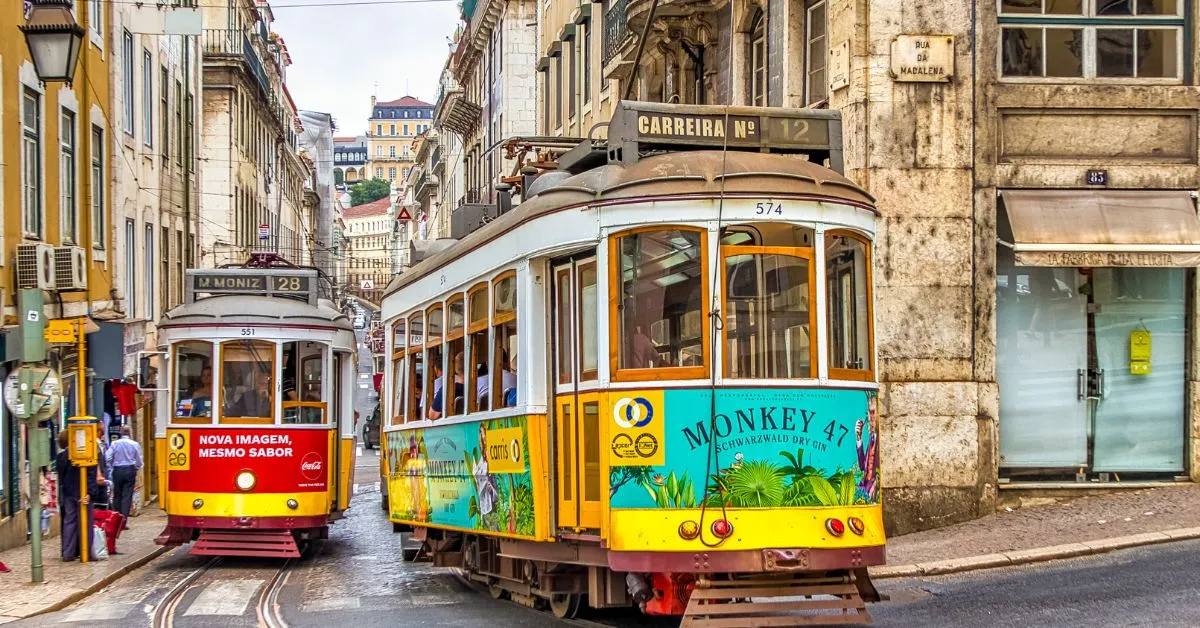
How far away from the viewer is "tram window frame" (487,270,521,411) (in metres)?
10.8

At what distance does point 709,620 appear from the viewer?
9.22m

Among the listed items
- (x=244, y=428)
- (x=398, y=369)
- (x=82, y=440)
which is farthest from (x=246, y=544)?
(x=398, y=369)

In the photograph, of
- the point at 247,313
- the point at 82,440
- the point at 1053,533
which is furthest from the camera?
the point at 247,313

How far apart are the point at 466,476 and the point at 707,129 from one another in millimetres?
3433

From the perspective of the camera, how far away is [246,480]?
17234 mm

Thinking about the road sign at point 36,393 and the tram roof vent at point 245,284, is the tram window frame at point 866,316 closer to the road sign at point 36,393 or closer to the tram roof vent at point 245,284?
the road sign at point 36,393

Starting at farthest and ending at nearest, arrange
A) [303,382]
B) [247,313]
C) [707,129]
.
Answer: [303,382], [247,313], [707,129]

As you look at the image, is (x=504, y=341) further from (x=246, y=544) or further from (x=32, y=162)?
(x=32, y=162)

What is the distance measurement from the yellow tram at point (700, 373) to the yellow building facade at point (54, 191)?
7.87m

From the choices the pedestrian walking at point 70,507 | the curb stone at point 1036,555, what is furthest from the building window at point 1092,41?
the pedestrian walking at point 70,507

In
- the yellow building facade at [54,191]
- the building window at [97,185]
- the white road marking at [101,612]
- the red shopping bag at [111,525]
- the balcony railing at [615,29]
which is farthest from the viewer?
the balcony railing at [615,29]

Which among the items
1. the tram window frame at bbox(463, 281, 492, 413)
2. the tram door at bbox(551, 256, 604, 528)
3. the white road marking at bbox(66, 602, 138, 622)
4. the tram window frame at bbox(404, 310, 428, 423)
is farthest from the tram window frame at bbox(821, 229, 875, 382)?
the white road marking at bbox(66, 602, 138, 622)

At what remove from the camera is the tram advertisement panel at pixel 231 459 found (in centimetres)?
1723

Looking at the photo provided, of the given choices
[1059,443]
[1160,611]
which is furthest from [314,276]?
[1160,611]
